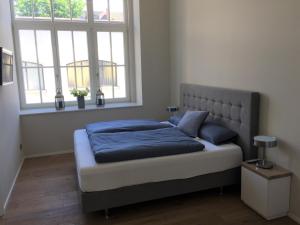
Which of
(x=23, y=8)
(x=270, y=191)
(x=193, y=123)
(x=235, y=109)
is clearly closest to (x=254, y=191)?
(x=270, y=191)

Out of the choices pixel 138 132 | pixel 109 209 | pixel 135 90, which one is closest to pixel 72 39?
pixel 135 90

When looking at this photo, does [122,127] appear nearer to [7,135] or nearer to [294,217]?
[7,135]

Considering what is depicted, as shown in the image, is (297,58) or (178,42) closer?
(297,58)

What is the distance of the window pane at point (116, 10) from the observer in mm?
4871

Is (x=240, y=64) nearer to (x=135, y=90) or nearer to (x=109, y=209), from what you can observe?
(x=109, y=209)

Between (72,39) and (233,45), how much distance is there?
2898 millimetres

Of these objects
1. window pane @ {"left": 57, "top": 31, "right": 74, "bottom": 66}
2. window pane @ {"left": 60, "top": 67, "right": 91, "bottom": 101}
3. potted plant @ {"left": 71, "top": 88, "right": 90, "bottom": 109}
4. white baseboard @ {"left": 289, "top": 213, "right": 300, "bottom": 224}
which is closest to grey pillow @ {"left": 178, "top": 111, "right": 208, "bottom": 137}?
white baseboard @ {"left": 289, "top": 213, "right": 300, "bottom": 224}

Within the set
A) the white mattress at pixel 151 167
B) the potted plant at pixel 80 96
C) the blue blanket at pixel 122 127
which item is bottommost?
the white mattress at pixel 151 167

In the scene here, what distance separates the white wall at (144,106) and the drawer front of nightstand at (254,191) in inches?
100

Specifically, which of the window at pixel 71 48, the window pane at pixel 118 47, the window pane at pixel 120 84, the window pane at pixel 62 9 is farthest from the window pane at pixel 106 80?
the window pane at pixel 62 9

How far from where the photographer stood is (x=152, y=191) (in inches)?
104

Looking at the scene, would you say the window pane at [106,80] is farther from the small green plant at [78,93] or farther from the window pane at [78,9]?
the window pane at [78,9]

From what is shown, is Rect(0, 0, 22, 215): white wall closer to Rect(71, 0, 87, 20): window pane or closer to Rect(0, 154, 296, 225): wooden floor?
Rect(0, 154, 296, 225): wooden floor

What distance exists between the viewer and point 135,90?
5160mm
